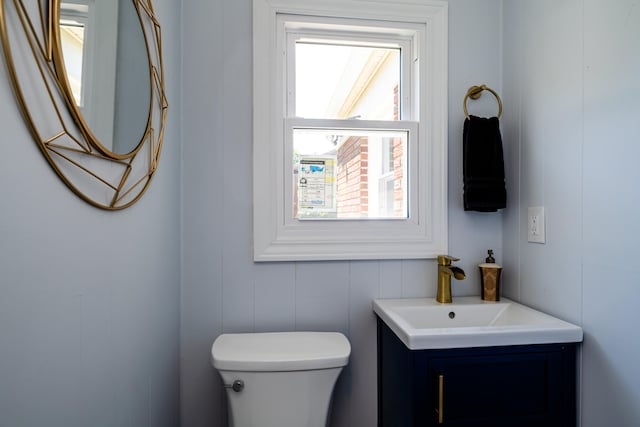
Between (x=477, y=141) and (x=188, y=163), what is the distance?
116cm

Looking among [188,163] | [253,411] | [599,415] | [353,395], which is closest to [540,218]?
[599,415]

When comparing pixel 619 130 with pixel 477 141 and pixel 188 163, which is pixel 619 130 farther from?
pixel 188 163

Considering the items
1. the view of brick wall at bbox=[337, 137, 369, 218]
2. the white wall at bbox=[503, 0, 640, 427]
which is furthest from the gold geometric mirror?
the white wall at bbox=[503, 0, 640, 427]

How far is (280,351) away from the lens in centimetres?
107

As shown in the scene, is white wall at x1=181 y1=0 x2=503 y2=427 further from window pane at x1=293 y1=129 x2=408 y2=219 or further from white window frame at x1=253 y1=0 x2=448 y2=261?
window pane at x1=293 y1=129 x2=408 y2=219

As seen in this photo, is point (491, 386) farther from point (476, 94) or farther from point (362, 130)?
point (476, 94)

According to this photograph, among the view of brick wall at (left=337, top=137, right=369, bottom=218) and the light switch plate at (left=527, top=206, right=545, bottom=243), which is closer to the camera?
the light switch plate at (left=527, top=206, right=545, bottom=243)

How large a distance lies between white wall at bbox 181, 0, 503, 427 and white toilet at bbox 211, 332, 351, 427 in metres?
0.26

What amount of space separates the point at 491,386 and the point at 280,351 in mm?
657

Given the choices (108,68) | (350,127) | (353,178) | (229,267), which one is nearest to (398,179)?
(353,178)

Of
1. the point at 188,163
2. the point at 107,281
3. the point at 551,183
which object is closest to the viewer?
the point at 107,281

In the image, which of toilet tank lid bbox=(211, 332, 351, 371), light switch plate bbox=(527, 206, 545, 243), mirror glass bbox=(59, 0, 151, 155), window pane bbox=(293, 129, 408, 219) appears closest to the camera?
mirror glass bbox=(59, 0, 151, 155)

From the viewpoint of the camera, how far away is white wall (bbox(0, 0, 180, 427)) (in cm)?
47

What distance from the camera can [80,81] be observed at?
0.60 meters
